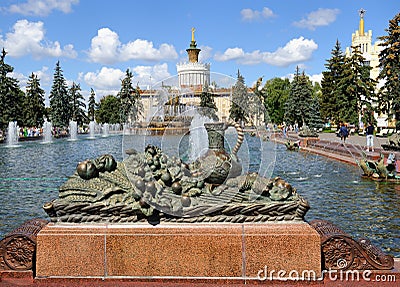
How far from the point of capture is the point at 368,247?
3982 millimetres

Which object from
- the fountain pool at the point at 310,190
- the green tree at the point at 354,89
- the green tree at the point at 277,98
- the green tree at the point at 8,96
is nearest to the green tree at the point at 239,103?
the fountain pool at the point at 310,190

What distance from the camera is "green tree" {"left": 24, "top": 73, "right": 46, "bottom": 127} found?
5069 cm

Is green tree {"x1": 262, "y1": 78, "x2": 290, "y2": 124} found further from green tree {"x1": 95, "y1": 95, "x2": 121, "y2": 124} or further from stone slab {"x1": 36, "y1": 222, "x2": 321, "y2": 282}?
stone slab {"x1": 36, "y1": 222, "x2": 321, "y2": 282}

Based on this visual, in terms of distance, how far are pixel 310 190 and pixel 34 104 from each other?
155 ft

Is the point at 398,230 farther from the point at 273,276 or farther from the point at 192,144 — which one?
the point at 192,144

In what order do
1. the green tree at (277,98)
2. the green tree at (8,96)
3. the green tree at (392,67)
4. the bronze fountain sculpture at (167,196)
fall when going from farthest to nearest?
the green tree at (277,98) < the green tree at (8,96) < the green tree at (392,67) < the bronze fountain sculpture at (167,196)

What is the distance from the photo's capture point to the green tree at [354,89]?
40.8 meters

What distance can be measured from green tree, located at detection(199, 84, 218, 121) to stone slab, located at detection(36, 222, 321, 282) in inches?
77.5

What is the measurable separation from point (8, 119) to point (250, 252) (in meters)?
42.9

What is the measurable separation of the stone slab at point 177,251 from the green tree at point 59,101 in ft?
177

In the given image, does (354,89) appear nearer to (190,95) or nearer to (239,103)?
(190,95)

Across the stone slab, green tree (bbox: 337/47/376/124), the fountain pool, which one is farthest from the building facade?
green tree (bbox: 337/47/376/124)

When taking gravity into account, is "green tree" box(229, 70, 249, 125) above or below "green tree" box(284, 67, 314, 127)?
below

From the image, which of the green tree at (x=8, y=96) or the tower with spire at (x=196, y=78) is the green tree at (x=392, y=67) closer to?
the tower with spire at (x=196, y=78)
